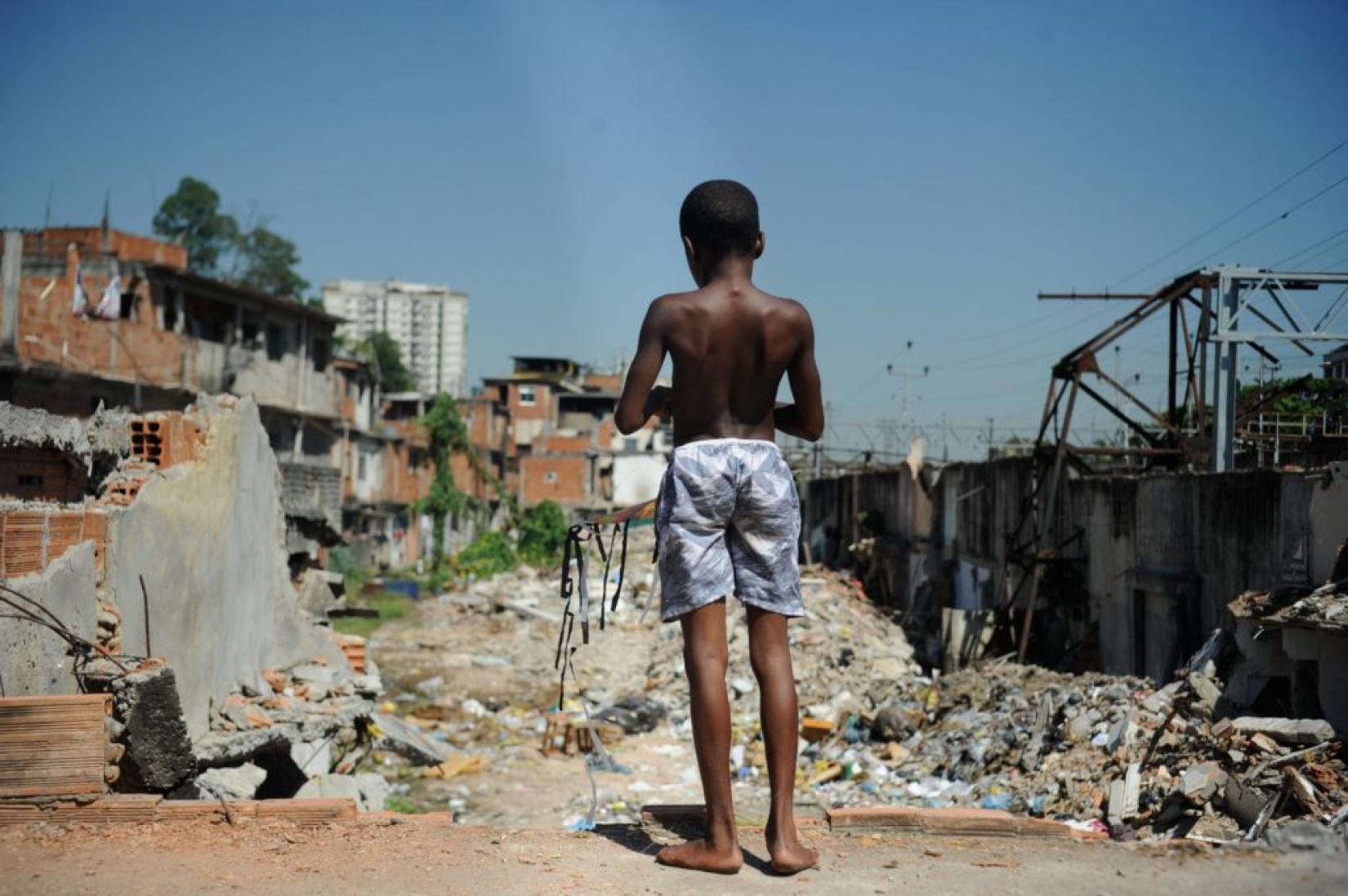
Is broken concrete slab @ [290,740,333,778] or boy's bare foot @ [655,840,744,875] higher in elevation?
boy's bare foot @ [655,840,744,875]

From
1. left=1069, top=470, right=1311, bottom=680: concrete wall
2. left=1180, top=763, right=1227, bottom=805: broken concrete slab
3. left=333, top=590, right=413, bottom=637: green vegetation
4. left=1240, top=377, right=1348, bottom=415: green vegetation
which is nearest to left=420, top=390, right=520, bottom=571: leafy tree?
left=333, top=590, right=413, bottom=637: green vegetation

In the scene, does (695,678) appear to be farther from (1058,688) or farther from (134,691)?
(1058,688)

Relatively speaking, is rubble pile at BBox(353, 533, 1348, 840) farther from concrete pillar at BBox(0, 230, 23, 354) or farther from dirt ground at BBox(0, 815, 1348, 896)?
concrete pillar at BBox(0, 230, 23, 354)

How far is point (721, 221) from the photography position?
361 cm

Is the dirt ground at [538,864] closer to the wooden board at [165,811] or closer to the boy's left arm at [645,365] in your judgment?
the wooden board at [165,811]

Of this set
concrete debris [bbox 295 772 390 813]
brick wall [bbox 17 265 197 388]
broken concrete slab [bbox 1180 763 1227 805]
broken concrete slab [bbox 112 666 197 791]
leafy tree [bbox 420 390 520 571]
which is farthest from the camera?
leafy tree [bbox 420 390 520 571]

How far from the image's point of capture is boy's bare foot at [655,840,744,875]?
133 inches

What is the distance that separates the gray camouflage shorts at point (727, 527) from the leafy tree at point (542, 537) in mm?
32823

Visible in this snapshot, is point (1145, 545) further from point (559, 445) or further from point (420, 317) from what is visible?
point (420, 317)

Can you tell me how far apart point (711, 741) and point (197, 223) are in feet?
198

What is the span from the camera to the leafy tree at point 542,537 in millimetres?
36781

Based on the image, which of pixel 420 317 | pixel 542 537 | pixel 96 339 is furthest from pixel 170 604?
pixel 420 317

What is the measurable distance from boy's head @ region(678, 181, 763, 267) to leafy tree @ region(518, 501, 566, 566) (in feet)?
108

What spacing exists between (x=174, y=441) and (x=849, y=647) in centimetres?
1179
